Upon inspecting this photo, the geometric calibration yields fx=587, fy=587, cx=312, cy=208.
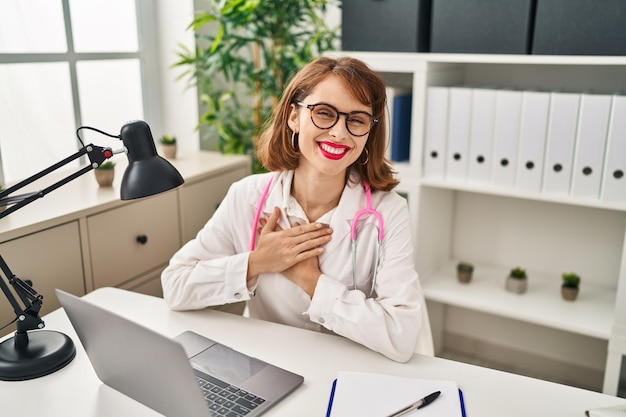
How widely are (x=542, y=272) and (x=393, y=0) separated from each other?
1.32 metres

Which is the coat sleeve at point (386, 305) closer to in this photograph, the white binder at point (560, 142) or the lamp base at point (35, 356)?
the lamp base at point (35, 356)

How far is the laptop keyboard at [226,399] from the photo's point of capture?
110 cm

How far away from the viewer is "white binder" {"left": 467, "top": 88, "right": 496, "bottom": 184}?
7.25 ft

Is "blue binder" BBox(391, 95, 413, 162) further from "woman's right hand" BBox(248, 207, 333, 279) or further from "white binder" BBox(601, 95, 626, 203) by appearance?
"woman's right hand" BBox(248, 207, 333, 279)

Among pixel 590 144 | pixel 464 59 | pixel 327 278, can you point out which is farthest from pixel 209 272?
pixel 590 144

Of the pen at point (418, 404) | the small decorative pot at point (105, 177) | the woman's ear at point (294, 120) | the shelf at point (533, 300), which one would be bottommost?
the shelf at point (533, 300)

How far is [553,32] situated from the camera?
79.0 inches

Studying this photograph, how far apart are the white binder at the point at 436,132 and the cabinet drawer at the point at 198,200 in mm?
848

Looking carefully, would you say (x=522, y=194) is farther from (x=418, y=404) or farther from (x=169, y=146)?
(x=169, y=146)

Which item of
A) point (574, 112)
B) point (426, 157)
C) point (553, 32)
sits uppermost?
point (553, 32)

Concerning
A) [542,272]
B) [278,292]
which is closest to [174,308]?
[278,292]

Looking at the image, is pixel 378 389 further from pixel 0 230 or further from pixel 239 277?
pixel 0 230

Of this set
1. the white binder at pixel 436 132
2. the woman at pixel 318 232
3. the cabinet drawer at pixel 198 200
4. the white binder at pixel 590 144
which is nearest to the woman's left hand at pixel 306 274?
the woman at pixel 318 232

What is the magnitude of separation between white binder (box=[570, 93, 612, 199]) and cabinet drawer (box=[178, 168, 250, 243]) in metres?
1.37
